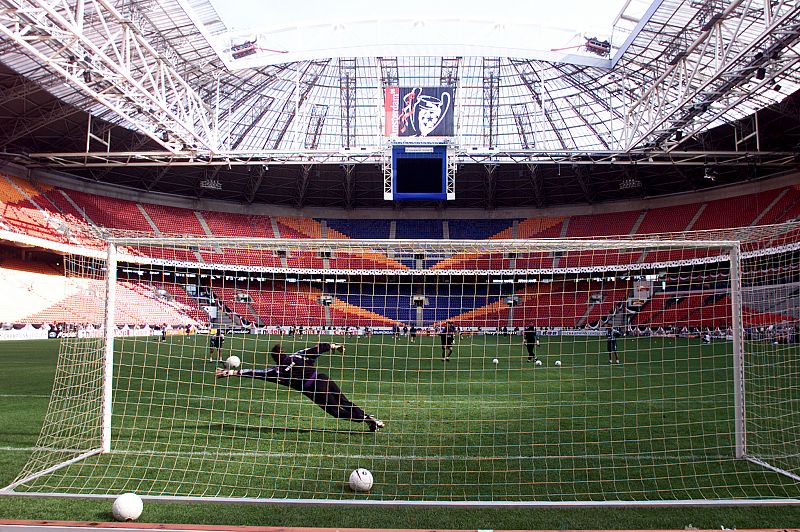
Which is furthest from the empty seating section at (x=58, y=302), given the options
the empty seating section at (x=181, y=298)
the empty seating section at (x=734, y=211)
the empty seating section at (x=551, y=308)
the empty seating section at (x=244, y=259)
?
the empty seating section at (x=734, y=211)

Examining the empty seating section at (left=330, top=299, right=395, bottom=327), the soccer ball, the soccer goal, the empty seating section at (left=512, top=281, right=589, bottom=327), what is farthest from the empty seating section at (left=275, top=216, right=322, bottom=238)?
the soccer ball


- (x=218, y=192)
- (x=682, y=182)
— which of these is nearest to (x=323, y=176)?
(x=218, y=192)

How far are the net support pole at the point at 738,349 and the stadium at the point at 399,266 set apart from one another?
0.14 ft

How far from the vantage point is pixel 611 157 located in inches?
1050

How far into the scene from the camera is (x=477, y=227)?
43156 millimetres

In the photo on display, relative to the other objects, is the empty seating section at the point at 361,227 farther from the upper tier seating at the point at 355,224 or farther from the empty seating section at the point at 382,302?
the empty seating section at the point at 382,302

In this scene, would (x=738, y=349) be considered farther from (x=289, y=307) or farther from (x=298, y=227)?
(x=298, y=227)

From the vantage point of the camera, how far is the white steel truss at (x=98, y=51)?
13.5 meters

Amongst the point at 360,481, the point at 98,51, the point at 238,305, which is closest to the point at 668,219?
the point at 238,305

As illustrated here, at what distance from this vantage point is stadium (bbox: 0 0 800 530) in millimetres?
5836

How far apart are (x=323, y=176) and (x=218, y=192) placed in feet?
27.0

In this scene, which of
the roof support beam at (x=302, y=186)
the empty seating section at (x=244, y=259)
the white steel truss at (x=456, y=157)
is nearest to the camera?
the white steel truss at (x=456, y=157)

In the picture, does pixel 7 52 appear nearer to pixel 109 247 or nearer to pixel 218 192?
pixel 109 247

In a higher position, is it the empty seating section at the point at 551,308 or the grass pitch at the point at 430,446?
the empty seating section at the point at 551,308
